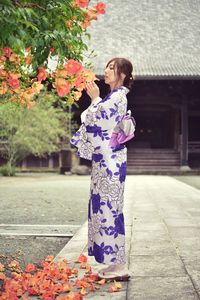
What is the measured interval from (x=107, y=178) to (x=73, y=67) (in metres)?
0.85

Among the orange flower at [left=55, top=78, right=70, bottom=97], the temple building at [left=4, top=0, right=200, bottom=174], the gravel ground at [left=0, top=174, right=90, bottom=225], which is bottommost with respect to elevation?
the gravel ground at [left=0, top=174, right=90, bottom=225]

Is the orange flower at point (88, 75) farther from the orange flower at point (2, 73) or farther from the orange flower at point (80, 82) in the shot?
the orange flower at point (2, 73)

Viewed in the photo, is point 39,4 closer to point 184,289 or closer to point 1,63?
point 1,63

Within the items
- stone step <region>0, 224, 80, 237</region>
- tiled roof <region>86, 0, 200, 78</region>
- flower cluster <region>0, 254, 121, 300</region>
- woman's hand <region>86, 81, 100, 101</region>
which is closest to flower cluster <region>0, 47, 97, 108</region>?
woman's hand <region>86, 81, 100, 101</region>

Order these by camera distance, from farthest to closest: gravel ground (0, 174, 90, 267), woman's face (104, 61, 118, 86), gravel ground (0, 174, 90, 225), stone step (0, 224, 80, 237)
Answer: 1. gravel ground (0, 174, 90, 225)
2. stone step (0, 224, 80, 237)
3. gravel ground (0, 174, 90, 267)
4. woman's face (104, 61, 118, 86)

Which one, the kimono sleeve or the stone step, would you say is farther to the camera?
the stone step

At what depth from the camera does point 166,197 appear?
8656 mm

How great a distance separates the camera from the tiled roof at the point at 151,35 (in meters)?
20.1

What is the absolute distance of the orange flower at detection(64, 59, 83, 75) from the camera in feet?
8.05

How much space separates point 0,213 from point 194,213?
2.89 metres

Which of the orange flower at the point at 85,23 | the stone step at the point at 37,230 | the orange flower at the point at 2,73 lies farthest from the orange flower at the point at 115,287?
the stone step at the point at 37,230

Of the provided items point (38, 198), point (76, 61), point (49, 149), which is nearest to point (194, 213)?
point (38, 198)

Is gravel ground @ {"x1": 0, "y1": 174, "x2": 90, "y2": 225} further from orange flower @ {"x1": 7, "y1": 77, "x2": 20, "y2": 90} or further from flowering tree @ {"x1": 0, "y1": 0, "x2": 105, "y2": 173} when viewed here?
orange flower @ {"x1": 7, "y1": 77, "x2": 20, "y2": 90}

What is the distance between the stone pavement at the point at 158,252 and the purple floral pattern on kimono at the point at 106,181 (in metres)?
0.26
